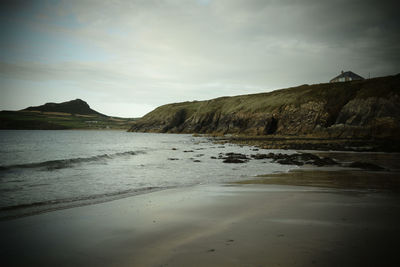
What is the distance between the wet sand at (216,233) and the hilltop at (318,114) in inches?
1487

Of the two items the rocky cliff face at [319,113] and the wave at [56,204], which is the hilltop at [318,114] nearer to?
the rocky cliff face at [319,113]

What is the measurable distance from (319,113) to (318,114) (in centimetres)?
36

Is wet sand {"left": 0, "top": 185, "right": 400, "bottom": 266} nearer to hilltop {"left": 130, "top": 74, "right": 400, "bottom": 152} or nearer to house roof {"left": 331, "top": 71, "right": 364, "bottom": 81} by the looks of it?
hilltop {"left": 130, "top": 74, "right": 400, "bottom": 152}

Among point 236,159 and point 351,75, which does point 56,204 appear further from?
point 351,75

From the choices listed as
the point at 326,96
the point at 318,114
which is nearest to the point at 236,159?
the point at 318,114

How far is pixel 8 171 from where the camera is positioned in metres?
14.9

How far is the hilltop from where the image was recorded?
41466mm

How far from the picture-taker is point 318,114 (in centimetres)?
5631

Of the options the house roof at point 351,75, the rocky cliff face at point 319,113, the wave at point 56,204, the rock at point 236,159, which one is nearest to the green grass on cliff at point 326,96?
the rocky cliff face at point 319,113

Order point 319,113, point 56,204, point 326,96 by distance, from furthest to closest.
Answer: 1. point 326,96
2. point 319,113
3. point 56,204

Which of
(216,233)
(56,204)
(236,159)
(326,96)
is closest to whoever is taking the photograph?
(216,233)

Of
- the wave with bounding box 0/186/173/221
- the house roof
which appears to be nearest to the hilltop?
the house roof

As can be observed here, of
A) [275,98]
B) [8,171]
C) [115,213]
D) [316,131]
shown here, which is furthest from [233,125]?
[115,213]

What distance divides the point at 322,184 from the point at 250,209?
5526 millimetres
